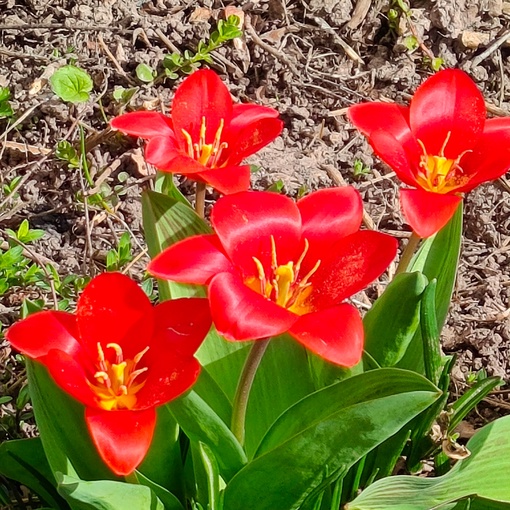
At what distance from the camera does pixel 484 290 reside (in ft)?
6.98

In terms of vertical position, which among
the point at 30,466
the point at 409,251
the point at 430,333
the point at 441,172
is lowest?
the point at 30,466

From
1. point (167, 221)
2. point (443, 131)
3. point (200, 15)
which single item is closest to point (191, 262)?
point (167, 221)

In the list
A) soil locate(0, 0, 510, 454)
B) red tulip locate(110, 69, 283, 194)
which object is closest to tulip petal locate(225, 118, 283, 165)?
red tulip locate(110, 69, 283, 194)

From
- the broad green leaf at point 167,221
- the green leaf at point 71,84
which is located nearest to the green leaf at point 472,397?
the broad green leaf at point 167,221

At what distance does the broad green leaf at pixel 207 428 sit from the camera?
1.08 metres

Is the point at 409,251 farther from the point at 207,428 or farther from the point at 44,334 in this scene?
the point at 44,334

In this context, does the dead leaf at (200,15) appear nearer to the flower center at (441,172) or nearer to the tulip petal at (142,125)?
the tulip petal at (142,125)

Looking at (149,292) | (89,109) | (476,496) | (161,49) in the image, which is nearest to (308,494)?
(476,496)

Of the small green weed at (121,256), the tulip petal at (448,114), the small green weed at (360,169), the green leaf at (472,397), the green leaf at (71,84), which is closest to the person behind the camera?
the tulip petal at (448,114)

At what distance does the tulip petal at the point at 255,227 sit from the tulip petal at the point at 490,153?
27cm

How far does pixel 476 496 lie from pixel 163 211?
623mm

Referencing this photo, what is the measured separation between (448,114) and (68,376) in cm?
72

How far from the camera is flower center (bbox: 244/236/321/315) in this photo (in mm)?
1078

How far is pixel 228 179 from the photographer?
1189 millimetres
